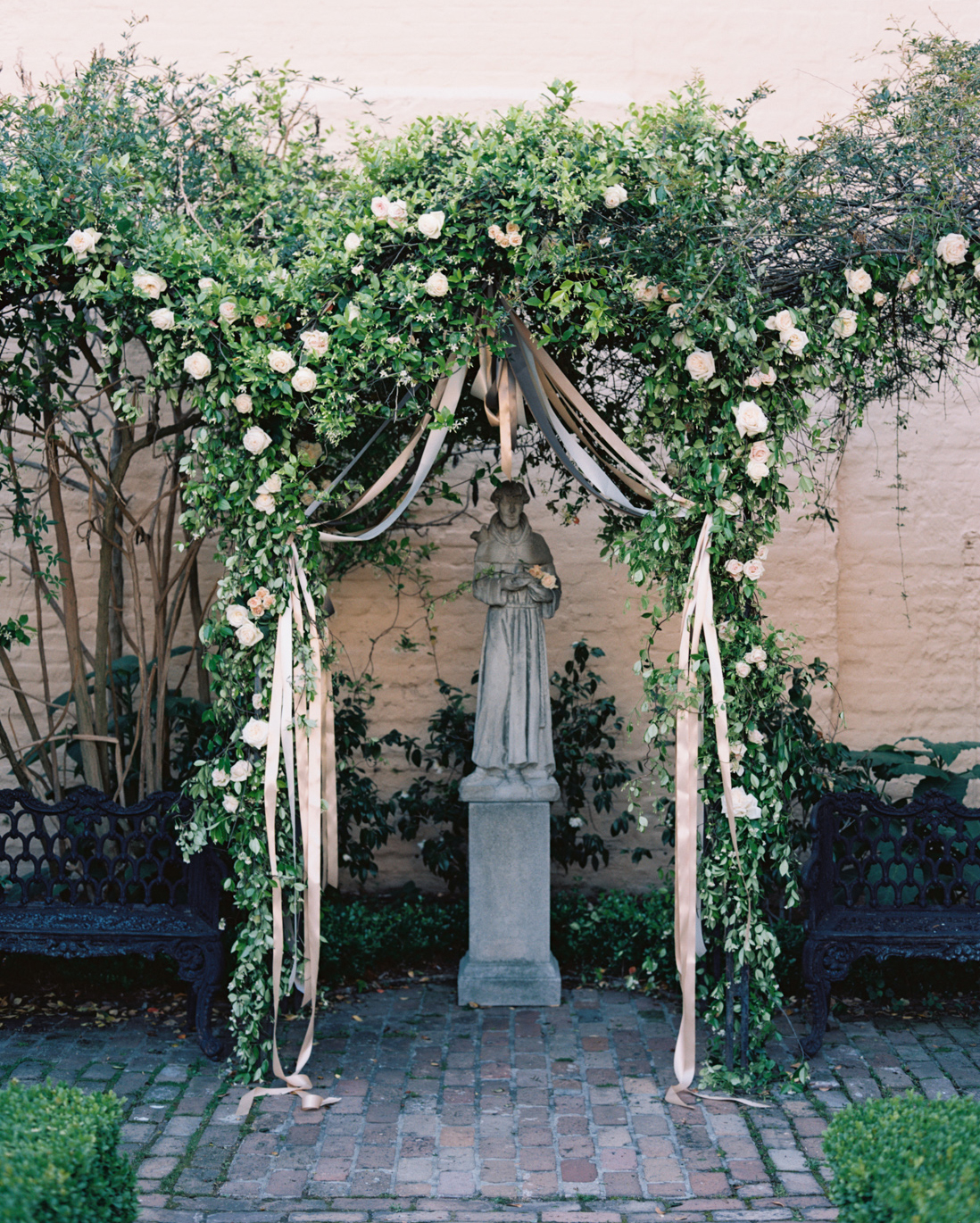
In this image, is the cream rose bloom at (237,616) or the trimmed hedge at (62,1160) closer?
the trimmed hedge at (62,1160)

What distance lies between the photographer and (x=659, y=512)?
166 inches

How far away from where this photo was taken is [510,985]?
5.20 m

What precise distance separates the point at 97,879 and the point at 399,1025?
144 cm

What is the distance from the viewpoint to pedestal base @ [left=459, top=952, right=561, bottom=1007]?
205 inches

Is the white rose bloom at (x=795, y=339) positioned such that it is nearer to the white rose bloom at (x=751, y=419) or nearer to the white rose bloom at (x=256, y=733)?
the white rose bloom at (x=751, y=419)

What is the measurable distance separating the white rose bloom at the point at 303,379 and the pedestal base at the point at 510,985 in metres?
2.78

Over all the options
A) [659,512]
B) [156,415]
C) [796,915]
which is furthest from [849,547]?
[156,415]

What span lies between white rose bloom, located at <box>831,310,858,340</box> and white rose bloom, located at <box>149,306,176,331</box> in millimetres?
2286

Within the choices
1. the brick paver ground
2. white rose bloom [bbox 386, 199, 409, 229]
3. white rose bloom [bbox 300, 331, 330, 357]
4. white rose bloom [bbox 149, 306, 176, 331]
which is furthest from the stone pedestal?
white rose bloom [bbox 386, 199, 409, 229]

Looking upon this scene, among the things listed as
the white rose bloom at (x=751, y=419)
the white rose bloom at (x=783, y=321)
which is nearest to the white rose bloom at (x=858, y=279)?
the white rose bloom at (x=783, y=321)

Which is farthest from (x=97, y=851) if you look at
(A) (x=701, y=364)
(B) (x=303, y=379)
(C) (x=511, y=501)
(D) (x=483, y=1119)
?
(A) (x=701, y=364)

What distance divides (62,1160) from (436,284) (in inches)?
109

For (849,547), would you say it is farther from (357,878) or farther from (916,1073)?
(357,878)

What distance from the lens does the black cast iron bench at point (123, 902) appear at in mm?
4562
